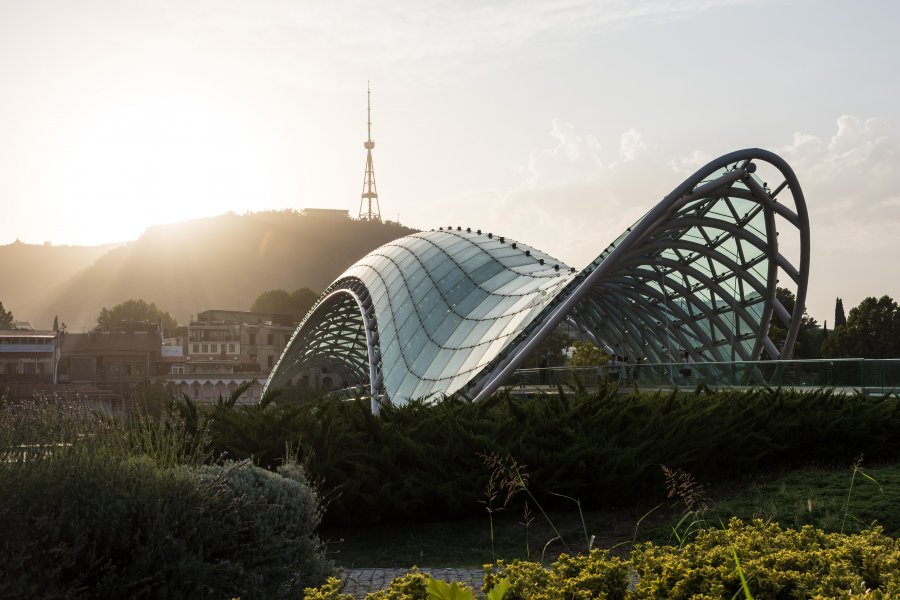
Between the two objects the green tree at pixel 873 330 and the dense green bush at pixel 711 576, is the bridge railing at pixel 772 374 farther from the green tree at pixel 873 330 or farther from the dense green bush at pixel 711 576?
the green tree at pixel 873 330

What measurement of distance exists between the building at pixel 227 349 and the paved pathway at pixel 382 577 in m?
120

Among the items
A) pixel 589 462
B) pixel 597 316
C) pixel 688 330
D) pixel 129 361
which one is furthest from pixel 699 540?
pixel 129 361

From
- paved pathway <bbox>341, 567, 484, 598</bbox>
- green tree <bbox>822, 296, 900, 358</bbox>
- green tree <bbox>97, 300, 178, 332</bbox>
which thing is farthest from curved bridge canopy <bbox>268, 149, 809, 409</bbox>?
green tree <bbox>97, 300, 178, 332</bbox>

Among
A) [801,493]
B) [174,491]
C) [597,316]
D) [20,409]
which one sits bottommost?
[801,493]

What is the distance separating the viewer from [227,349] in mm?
150750

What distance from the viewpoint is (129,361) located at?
403 ft

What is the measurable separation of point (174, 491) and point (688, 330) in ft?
140

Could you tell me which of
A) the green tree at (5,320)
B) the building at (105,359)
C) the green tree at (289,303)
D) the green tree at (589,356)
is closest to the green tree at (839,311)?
the green tree at (589,356)

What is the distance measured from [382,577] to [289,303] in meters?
172

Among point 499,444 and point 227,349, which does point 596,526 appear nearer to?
point 499,444

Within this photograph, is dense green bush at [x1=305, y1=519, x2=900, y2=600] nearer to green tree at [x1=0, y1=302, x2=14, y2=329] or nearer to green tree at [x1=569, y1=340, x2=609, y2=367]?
green tree at [x1=569, y1=340, x2=609, y2=367]

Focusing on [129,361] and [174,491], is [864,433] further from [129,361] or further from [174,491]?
[129,361]

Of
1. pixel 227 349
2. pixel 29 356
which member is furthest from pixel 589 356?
pixel 227 349

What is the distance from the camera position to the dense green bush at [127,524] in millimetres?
7781
